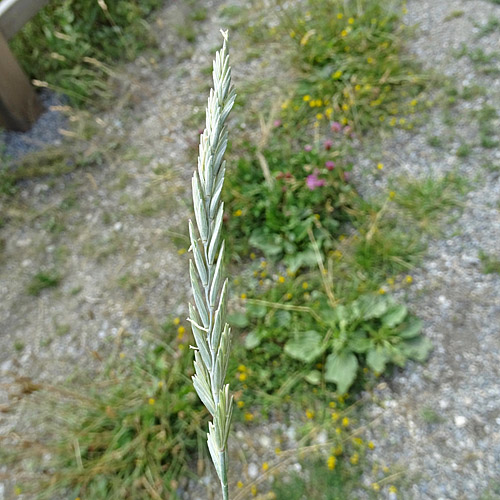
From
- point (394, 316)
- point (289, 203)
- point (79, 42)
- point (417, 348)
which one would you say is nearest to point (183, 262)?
point (289, 203)

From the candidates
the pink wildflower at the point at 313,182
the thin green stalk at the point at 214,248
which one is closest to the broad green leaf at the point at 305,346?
the pink wildflower at the point at 313,182

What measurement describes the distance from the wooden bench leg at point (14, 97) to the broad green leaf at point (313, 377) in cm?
283

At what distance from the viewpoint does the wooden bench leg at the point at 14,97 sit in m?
3.67

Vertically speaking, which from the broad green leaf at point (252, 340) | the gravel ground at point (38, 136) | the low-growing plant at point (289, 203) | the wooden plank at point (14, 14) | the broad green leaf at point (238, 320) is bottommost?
the broad green leaf at point (252, 340)

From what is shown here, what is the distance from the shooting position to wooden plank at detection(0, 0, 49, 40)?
3.61m

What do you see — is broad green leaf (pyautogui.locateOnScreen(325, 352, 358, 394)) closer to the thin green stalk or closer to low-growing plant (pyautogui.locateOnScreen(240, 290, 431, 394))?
low-growing plant (pyautogui.locateOnScreen(240, 290, 431, 394))

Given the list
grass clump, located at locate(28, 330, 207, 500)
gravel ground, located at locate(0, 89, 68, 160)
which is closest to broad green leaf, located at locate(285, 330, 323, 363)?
grass clump, located at locate(28, 330, 207, 500)

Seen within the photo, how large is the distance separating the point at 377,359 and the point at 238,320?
0.73m

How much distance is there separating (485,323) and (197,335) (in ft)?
7.83

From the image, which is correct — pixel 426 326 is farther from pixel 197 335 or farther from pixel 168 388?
pixel 197 335

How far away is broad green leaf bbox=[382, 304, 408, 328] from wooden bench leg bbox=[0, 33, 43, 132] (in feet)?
9.73

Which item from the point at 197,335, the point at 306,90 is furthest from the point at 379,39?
the point at 197,335

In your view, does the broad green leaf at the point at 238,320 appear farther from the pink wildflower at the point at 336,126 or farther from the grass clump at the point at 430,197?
the pink wildflower at the point at 336,126

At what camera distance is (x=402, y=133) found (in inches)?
132
